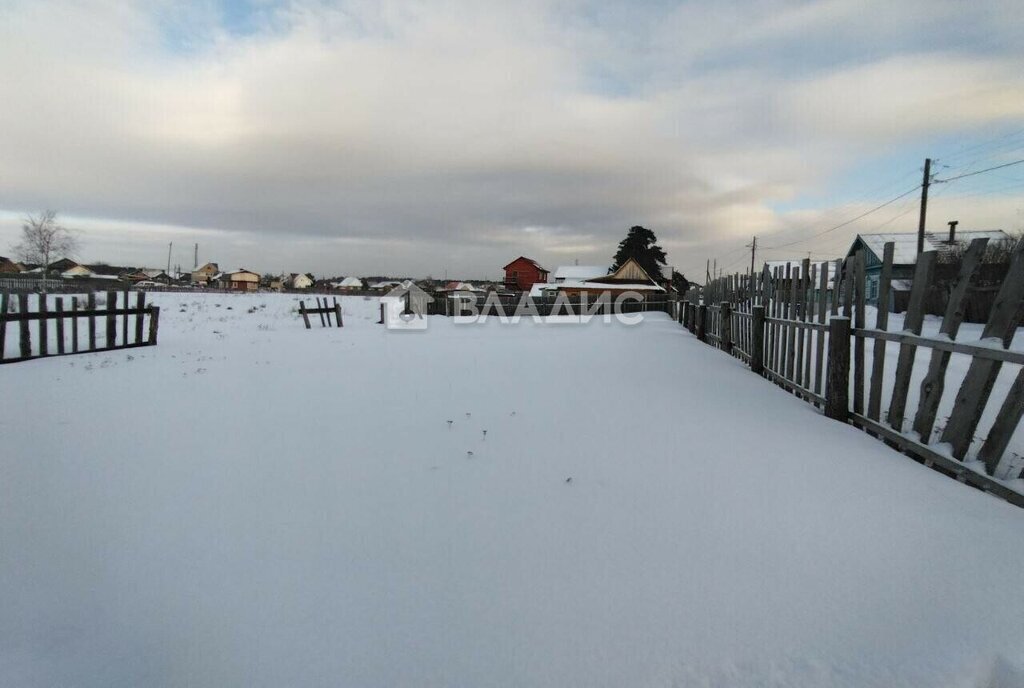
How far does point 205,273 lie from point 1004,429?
126 metres

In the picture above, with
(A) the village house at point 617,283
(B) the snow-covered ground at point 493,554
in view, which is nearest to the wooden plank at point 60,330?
(B) the snow-covered ground at point 493,554

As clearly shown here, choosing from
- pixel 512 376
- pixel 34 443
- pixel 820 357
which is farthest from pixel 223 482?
pixel 820 357

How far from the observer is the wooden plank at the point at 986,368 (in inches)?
125

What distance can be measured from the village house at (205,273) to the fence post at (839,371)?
113 m

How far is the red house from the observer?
62.0 m

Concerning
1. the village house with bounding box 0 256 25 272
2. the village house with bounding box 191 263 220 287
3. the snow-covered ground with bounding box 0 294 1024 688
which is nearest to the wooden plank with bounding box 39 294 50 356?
the snow-covered ground with bounding box 0 294 1024 688

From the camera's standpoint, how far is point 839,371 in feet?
17.0

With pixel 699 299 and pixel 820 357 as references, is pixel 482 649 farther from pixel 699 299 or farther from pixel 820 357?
pixel 699 299

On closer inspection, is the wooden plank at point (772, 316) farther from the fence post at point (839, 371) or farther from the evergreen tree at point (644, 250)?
the evergreen tree at point (644, 250)

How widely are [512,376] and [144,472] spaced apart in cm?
455

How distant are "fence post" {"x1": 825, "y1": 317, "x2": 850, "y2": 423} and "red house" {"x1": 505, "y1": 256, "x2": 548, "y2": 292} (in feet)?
186

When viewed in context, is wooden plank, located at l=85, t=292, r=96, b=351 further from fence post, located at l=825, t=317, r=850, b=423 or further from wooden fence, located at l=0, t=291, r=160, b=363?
fence post, located at l=825, t=317, r=850, b=423

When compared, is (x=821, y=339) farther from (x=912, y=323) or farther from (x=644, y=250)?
(x=644, y=250)

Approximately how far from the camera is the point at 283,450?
4.24 meters
